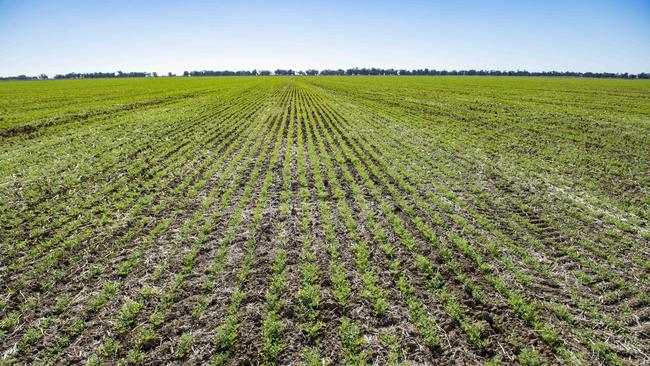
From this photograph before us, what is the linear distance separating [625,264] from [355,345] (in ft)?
20.3

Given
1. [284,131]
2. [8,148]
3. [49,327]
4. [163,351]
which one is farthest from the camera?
[284,131]

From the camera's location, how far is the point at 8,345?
4.84 m

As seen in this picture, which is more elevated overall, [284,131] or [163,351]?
[284,131]

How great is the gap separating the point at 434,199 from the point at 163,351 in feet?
26.3

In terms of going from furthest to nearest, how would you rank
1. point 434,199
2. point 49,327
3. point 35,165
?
point 35,165 → point 434,199 → point 49,327

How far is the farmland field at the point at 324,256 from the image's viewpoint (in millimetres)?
4922

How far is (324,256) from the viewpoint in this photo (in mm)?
7168

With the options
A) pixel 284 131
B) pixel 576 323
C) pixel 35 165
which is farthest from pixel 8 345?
pixel 284 131

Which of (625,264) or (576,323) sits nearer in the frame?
(576,323)

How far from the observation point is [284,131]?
20.6 m

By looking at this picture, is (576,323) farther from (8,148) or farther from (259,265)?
(8,148)

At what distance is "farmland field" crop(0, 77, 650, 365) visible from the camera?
4922mm

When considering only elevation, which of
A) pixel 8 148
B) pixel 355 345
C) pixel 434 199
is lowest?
pixel 355 345

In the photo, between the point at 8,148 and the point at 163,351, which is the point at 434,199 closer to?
the point at 163,351
